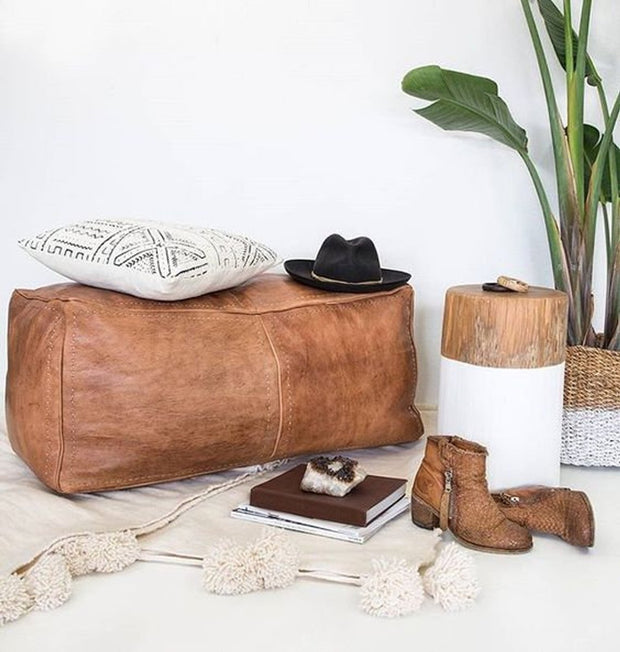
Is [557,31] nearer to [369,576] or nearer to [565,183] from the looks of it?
[565,183]

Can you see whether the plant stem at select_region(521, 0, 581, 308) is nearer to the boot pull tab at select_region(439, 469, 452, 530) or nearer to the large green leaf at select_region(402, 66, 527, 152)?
the large green leaf at select_region(402, 66, 527, 152)

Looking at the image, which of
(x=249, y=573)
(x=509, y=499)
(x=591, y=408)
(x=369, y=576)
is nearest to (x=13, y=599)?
(x=249, y=573)

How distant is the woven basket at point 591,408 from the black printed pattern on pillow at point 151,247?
0.60 m

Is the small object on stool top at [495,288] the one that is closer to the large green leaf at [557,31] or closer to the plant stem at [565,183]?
the plant stem at [565,183]

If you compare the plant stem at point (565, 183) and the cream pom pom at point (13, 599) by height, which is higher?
the plant stem at point (565, 183)

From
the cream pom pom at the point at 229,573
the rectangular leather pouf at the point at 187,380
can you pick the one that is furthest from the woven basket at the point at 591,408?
the cream pom pom at the point at 229,573

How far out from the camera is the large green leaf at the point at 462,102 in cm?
167

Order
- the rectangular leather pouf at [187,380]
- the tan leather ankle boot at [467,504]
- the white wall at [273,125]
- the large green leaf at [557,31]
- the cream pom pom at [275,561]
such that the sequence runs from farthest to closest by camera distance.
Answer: the white wall at [273,125] → the large green leaf at [557,31] → the rectangular leather pouf at [187,380] → the tan leather ankle boot at [467,504] → the cream pom pom at [275,561]

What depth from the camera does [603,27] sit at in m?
2.03

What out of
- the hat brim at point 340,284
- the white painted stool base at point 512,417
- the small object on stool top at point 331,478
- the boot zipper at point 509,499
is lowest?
the boot zipper at point 509,499

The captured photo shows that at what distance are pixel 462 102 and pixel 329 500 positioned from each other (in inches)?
30.3

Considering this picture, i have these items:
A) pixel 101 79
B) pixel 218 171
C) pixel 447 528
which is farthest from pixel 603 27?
pixel 447 528

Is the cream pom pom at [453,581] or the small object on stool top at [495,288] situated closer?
the cream pom pom at [453,581]

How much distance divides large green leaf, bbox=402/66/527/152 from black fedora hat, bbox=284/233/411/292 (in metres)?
0.27
